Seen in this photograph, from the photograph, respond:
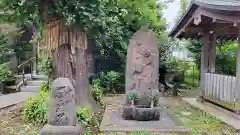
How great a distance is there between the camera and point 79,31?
6.38 m

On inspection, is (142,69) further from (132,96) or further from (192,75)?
(192,75)

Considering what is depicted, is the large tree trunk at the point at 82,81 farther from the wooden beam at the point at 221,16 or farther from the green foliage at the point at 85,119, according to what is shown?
the wooden beam at the point at 221,16

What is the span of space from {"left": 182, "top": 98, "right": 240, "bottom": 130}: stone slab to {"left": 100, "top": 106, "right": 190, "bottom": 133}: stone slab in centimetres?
130

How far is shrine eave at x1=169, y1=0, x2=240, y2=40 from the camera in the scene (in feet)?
20.5

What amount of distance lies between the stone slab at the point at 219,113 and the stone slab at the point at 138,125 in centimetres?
130

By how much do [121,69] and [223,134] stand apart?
8096mm

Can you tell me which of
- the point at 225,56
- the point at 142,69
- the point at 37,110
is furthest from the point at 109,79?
the point at 225,56

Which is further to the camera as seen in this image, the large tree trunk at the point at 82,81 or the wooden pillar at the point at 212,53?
the wooden pillar at the point at 212,53

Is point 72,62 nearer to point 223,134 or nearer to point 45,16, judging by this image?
point 45,16

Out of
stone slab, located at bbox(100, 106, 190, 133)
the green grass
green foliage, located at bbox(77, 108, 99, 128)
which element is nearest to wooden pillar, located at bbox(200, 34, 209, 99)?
the green grass

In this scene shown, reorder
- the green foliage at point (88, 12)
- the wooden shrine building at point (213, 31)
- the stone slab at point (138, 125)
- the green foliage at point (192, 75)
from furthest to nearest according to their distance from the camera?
the green foliage at point (192, 75) < the wooden shrine building at point (213, 31) < the stone slab at point (138, 125) < the green foliage at point (88, 12)

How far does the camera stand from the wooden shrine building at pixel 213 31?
6350 mm

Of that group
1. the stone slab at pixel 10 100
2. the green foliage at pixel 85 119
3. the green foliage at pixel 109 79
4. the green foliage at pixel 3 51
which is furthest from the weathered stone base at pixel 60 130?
the green foliage at pixel 3 51

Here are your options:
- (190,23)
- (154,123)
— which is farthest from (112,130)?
(190,23)
